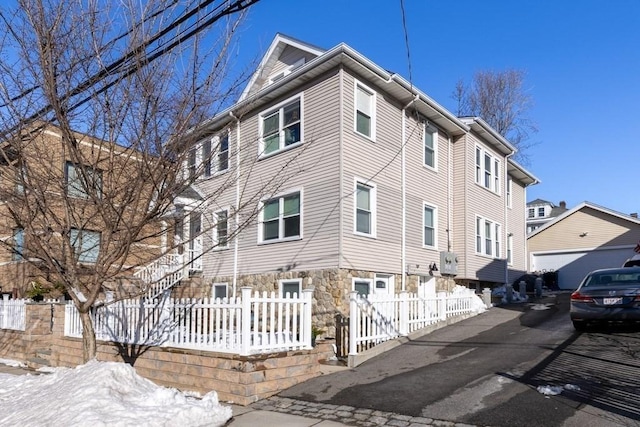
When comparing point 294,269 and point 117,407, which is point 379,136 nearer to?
point 294,269

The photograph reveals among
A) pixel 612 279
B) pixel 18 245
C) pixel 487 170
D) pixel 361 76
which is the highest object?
pixel 361 76

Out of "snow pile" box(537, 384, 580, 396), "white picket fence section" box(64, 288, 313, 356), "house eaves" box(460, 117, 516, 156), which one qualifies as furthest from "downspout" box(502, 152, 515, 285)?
"snow pile" box(537, 384, 580, 396)

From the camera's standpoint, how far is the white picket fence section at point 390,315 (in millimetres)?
10492

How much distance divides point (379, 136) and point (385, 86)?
1.52 m

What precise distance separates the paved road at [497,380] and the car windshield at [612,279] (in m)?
1.12

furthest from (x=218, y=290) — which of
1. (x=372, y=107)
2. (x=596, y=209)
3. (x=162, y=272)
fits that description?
(x=596, y=209)

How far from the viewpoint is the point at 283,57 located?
1838 cm

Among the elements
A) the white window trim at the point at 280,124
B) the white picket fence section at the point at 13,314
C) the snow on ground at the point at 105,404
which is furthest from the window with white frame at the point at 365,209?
the white picket fence section at the point at 13,314

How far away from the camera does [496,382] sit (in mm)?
7898

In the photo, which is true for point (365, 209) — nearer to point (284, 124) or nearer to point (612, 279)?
point (284, 124)

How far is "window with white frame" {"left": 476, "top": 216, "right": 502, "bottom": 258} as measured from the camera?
20.4 meters

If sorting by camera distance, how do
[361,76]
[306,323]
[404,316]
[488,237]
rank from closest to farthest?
[306,323] < [404,316] < [361,76] < [488,237]

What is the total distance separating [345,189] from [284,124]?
342cm

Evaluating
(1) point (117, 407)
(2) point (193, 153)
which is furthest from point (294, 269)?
(1) point (117, 407)
